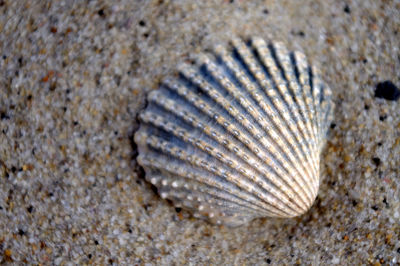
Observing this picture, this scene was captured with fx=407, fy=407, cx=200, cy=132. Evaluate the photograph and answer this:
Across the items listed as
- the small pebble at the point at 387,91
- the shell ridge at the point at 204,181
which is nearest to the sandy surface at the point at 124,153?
the small pebble at the point at 387,91

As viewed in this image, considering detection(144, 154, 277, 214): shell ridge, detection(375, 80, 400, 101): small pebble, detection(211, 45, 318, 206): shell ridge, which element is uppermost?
detection(211, 45, 318, 206): shell ridge

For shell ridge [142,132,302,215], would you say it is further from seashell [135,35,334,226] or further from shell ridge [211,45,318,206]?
shell ridge [211,45,318,206]

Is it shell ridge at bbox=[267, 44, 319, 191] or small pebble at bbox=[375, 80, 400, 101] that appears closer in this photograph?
shell ridge at bbox=[267, 44, 319, 191]

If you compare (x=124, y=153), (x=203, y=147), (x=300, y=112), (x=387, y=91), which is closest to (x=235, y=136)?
(x=203, y=147)

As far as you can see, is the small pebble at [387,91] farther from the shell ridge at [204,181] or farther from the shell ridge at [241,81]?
the shell ridge at [204,181]

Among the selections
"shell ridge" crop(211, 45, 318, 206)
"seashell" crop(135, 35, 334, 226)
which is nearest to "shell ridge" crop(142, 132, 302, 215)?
"seashell" crop(135, 35, 334, 226)

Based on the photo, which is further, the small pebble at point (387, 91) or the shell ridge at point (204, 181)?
the small pebble at point (387, 91)

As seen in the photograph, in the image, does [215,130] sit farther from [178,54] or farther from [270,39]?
[270,39]
